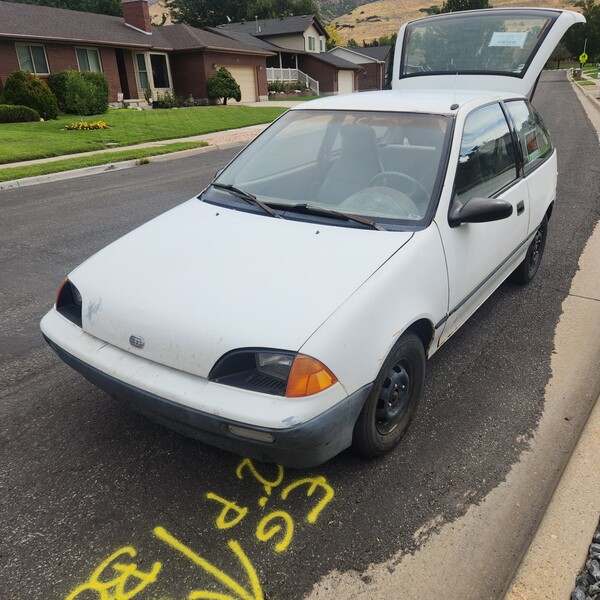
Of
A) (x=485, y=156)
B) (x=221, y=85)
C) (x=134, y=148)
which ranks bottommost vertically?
(x=134, y=148)

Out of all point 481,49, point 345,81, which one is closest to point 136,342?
point 481,49

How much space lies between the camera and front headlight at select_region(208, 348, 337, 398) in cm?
203

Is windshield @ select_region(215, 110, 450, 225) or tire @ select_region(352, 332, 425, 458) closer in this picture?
tire @ select_region(352, 332, 425, 458)

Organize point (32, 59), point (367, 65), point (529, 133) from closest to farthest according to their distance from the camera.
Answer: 1. point (529, 133)
2. point (32, 59)
3. point (367, 65)

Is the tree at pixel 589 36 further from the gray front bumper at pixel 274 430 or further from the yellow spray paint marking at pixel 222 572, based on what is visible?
the yellow spray paint marking at pixel 222 572

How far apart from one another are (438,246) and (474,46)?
3922 millimetres

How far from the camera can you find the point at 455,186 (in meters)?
2.95

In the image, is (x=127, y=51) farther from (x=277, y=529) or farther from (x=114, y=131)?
(x=277, y=529)

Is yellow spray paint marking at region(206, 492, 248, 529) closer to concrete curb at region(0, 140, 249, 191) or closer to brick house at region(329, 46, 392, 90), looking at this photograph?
concrete curb at region(0, 140, 249, 191)

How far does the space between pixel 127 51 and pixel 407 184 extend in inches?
1172

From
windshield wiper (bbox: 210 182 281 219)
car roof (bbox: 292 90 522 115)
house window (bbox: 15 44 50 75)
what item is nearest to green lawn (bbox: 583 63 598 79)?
house window (bbox: 15 44 50 75)

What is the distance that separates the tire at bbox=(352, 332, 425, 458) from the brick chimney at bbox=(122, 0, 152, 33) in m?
32.7

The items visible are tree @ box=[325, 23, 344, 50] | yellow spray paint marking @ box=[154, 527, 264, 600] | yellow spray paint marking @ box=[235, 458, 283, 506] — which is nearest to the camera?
yellow spray paint marking @ box=[154, 527, 264, 600]

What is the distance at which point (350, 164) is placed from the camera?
3264 mm
